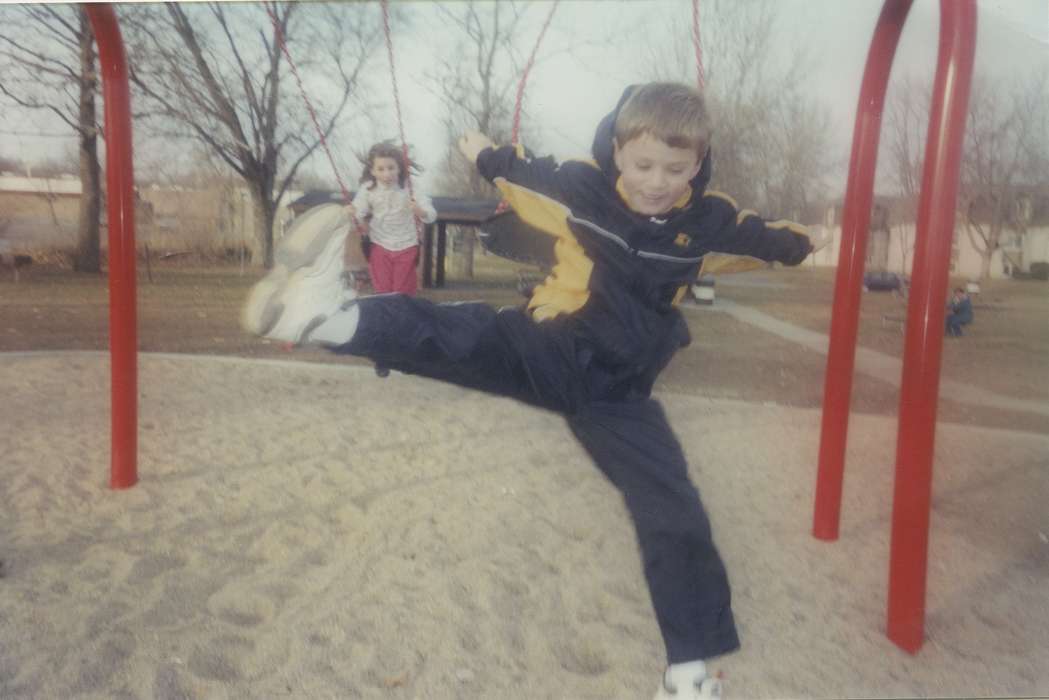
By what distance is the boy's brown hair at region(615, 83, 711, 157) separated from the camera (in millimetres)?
1634

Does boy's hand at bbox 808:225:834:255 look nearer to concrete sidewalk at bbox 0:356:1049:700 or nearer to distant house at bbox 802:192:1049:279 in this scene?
distant house at bbox 802:192:1049:279

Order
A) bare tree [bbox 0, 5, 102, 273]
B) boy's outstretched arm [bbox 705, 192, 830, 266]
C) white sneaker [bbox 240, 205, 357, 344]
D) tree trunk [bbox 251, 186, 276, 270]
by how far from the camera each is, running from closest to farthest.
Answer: white sneaker [bbox 240, 205, 357, 344], boy's outstretched arm [bbox 705, 192, 830, 266], tree trunk [bbox 251, 186, 276, 270], bare tree [bbox 0, 5, 102, 273]

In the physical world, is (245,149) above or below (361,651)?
above

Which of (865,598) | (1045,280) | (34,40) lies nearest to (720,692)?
(865,598)

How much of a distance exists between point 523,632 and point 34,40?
3673 mm

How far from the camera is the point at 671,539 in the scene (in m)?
1.66

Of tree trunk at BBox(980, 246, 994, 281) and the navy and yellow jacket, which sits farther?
tree trunk at BBox(980, 246, 994, 281)

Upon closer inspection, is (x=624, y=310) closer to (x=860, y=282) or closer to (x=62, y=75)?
(x=860, y=282)

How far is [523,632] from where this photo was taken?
1979mm

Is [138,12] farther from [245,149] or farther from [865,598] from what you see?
[865,598]

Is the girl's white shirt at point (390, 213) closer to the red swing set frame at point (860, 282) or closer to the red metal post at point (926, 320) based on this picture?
the red swing set frame at point (860, 282)

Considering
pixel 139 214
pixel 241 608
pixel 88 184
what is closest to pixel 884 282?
pixel 241 608

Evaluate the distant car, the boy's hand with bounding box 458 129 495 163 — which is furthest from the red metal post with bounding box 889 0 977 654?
the distant car

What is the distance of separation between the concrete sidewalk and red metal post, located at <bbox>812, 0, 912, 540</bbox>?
0.35 meters
